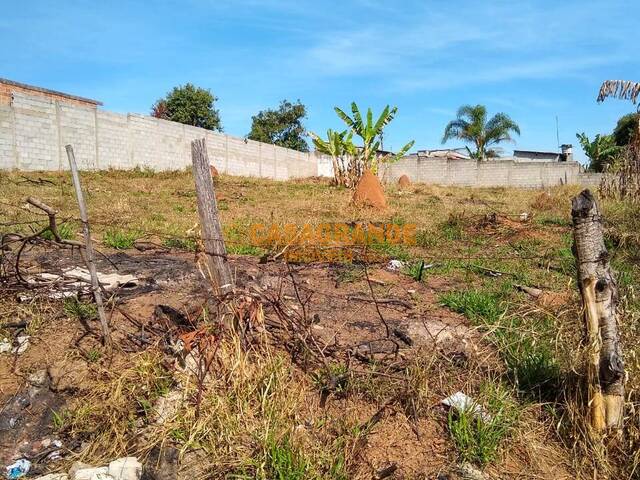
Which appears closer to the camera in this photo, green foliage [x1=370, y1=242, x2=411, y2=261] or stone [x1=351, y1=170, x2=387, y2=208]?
green foliage [x1=370, y1=242, x2=411, y2=261]

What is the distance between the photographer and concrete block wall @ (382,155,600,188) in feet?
86.5

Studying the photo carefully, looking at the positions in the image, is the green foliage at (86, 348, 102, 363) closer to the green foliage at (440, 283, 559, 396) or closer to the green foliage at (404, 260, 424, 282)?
the green foliage at (440, 283, 559, 396)

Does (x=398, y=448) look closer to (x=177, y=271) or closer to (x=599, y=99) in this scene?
(x=177, y=271)

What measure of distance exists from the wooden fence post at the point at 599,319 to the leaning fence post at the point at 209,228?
2.04 m

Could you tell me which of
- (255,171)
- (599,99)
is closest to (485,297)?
(599,99)

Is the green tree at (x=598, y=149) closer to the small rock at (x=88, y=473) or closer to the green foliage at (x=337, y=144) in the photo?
the green foliage at (x=337, y=144)

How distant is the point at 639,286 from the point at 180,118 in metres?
29.0

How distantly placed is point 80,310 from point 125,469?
1550 millimetres

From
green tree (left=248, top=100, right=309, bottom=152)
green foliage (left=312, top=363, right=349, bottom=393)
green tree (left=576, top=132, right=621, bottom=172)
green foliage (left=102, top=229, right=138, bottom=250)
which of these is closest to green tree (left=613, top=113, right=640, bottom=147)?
green tree (left=576, top=132, right=621, bottom=172)

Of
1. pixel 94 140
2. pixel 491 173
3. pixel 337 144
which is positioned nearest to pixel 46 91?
pixel 94 140

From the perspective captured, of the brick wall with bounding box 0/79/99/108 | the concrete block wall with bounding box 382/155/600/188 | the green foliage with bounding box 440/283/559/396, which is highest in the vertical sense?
the brick wall with bounding box 0/79/99/108

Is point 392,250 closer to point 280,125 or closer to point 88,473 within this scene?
point 88,473

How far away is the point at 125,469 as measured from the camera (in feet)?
7.55

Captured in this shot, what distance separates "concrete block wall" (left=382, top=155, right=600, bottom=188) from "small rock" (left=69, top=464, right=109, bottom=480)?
81.1ft
